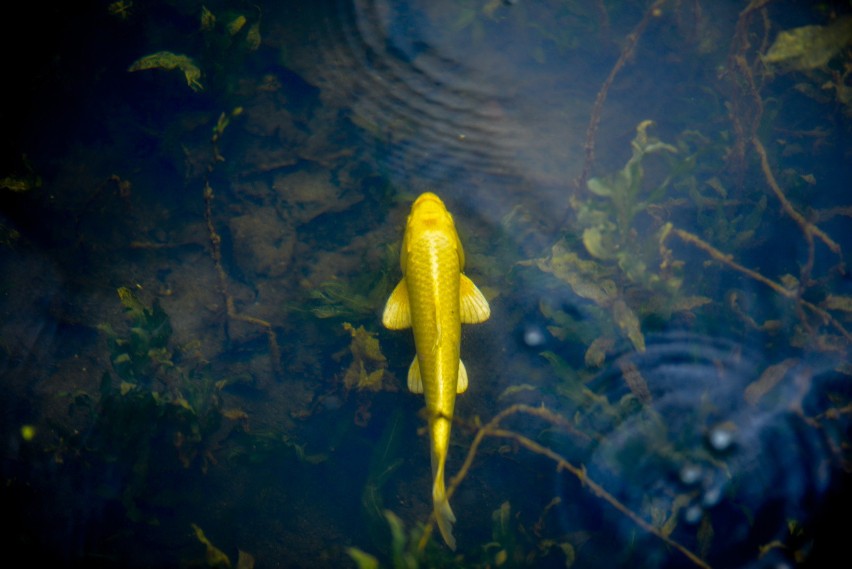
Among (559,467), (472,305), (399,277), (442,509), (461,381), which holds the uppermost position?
(472,305)

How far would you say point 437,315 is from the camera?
2.94m

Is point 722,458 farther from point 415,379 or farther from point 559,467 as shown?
point 415,379

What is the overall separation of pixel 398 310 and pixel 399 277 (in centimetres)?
50

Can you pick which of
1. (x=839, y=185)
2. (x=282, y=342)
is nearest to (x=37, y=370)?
(x=282, y=342)

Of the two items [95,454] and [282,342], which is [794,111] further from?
[95,454]

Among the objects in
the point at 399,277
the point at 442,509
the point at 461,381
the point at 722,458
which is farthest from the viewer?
the point at 399,277

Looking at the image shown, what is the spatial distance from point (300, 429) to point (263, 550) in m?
1.04

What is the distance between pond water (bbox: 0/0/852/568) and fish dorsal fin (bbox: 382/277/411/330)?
15.1 inches

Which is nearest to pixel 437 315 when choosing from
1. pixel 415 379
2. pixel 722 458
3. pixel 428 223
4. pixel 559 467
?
pixel 415 379

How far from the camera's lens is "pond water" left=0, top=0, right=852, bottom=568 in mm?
3182

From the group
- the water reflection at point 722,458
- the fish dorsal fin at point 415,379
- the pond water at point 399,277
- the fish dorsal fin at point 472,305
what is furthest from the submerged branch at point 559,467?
the fish dorsal fin at point 472,305

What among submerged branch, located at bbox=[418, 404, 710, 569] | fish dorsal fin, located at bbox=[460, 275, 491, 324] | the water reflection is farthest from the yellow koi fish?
the water reflection

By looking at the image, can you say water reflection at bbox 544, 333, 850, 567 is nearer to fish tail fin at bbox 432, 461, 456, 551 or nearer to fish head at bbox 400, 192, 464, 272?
fish tail fin at bbox 432, 461, 456, 551

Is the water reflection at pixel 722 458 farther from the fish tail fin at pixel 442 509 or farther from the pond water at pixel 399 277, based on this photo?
the fish tail fin at pixel 442 509
